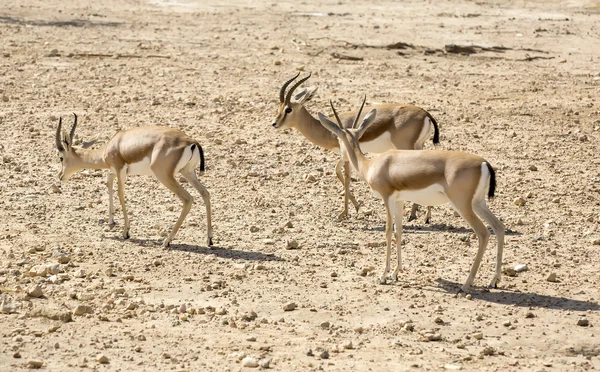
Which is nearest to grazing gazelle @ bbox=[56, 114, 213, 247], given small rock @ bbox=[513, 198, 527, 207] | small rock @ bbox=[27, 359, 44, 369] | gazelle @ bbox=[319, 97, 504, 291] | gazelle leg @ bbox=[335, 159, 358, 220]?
gazelle leg @ bbox=[335, 159, 358, 220]

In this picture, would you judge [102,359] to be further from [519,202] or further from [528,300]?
[519,202]

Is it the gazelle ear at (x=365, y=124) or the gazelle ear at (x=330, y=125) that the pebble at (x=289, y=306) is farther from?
the gazelle ear at (x=365, y=124)

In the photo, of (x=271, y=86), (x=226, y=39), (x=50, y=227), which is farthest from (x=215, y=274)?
(x=226, y=39)

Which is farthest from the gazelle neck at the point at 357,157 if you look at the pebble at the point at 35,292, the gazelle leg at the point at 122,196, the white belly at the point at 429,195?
the pebble at the point at 35,292

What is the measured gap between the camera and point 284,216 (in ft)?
38.7

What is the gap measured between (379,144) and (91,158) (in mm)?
3198

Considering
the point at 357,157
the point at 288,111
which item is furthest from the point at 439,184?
the point at 288,111

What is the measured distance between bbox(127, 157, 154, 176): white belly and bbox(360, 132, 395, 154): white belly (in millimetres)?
2626

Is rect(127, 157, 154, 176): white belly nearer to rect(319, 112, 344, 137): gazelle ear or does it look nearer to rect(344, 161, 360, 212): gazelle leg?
rect(319, 112, 344, 137): gazelle ear

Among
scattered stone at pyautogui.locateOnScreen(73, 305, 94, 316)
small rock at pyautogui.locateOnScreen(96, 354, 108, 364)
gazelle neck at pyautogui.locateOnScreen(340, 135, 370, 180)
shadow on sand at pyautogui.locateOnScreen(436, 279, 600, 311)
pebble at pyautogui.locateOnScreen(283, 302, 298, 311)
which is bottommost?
small rock at pyautogui.locateOnScreen(96, 354, 108, 364)

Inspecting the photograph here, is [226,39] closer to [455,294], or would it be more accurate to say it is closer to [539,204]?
[539,204]

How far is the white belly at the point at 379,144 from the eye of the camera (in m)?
12.1

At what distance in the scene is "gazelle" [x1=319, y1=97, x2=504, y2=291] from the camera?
907 centimetres

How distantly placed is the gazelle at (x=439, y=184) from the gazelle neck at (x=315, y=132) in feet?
9.72
